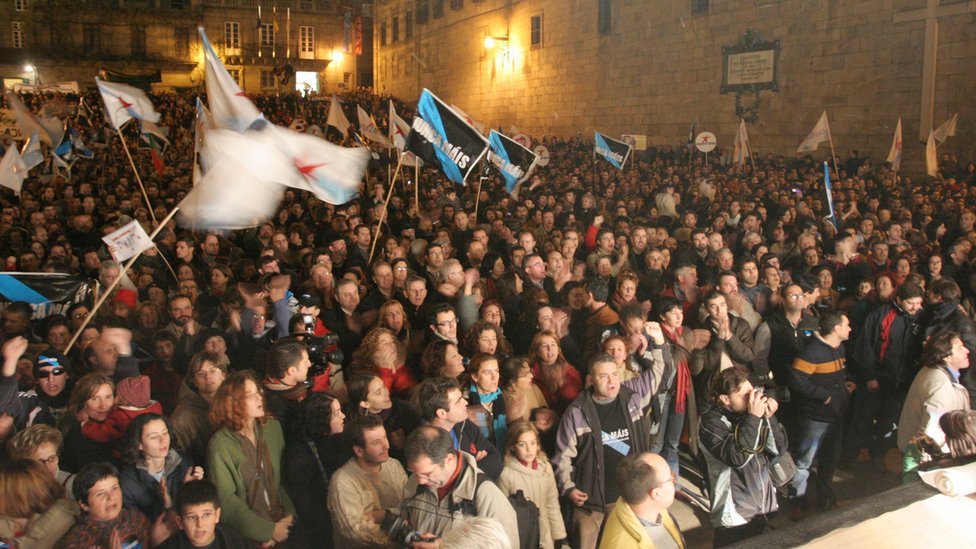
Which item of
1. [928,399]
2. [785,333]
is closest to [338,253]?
[785,333]

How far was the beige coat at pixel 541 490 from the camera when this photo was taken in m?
4.00

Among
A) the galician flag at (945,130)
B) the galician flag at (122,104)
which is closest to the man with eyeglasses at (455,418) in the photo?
the galician flag at (122,104)

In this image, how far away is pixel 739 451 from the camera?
13.7 feet

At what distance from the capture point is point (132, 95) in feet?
33.7

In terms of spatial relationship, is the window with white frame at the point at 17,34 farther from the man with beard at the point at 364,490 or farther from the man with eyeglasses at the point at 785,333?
the man with beard at the point at 364,490

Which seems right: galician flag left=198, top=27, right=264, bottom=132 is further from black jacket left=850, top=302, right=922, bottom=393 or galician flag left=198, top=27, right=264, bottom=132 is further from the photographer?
A: black jacket left=850, top=302, right=922, bottom=393

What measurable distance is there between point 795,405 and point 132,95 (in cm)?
897

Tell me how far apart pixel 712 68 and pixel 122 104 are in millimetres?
17014

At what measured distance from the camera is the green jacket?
3559 millimetres

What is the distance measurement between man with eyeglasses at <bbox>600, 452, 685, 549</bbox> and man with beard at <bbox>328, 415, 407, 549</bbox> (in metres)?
0.99

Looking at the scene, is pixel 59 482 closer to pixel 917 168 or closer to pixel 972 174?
pixel 972 174

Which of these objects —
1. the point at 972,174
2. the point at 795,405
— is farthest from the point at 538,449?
the point at 972,174

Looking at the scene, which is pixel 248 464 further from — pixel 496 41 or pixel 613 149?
pixel 496 41

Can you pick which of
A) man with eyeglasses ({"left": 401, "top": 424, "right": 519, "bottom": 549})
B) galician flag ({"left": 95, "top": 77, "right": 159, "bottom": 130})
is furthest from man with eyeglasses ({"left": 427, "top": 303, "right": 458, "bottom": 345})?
galician flag ({"left": 95, "top": 77, "right": 159, "bottom": 130})
